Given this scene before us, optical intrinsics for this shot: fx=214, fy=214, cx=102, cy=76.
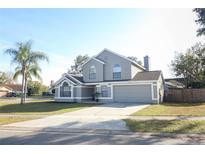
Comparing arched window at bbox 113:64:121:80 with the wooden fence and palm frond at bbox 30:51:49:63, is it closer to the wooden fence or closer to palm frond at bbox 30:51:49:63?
the wooden fence

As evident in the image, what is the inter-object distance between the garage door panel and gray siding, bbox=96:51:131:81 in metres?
1.46

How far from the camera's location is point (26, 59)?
24781 mm

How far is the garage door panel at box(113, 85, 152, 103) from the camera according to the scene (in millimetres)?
24328

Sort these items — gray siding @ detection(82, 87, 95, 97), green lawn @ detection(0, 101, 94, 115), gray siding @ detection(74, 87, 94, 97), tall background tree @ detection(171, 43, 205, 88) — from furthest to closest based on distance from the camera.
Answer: tall background tree @ detection(171, 43, 205, 88), gray siding @ detection(82, 87, 95, 97), gray siding @ detection(74, 87, 94, 97), green lawn @ detection(0, 101, 94, 115)

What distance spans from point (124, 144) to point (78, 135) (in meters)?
2.38

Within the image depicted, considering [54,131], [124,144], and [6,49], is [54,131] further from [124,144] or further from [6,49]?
[6,49]

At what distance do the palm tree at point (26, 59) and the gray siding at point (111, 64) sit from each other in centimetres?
741

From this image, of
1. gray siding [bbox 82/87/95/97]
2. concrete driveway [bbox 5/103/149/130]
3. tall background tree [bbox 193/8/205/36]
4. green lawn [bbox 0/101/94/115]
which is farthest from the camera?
gray siding [bbox 82/87/95/97]

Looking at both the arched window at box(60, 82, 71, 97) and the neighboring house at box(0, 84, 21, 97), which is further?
the neighboring house at box(0, 84, 21, 97)

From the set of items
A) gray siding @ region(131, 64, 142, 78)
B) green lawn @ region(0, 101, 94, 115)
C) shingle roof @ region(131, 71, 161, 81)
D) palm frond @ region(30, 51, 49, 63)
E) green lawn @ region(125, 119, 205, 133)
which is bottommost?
green lawn @ region(125, 119, 205, 133)

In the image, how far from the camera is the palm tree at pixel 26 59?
2431 centimetres

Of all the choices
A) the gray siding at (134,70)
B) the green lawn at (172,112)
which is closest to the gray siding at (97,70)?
the gray siding at (134,70)

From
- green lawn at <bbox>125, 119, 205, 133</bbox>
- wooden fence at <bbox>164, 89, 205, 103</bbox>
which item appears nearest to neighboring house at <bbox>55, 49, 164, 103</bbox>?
wooden fence at <bbox>164, 89, 205, 103</bbox>

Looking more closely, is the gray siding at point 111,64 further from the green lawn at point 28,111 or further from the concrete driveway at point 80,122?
the concrete driveway at point 80,122
